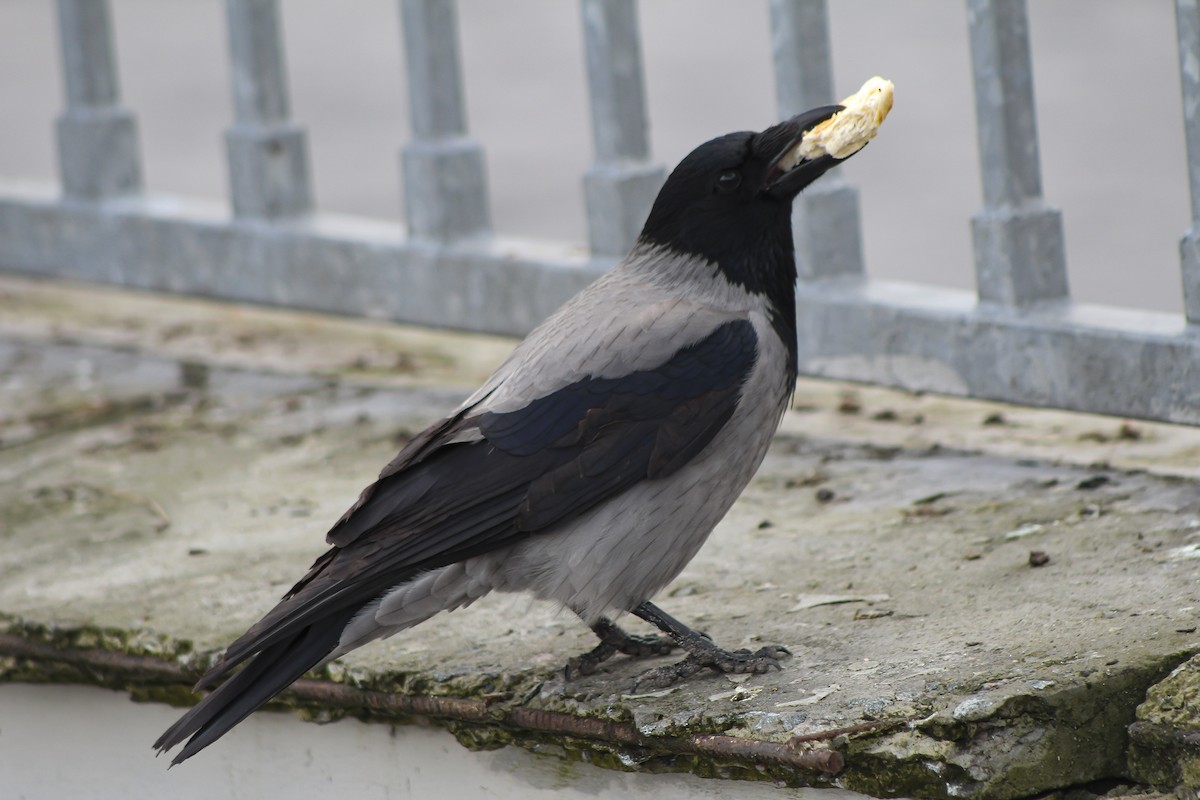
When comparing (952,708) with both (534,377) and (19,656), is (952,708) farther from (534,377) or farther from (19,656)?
(19,656)

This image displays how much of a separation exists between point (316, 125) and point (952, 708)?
7990mm

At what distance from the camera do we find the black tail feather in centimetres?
270

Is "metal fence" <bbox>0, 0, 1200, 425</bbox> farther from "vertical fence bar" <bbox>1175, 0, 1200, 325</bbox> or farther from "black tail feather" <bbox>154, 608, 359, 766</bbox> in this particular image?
"black tail feather" <bbox>154, 608, 359, 766</bbox>

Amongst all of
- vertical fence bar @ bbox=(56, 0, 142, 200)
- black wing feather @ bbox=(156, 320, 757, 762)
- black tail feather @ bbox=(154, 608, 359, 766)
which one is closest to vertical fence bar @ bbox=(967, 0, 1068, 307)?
black wing feather @ bbox=(156, 320, 757, 762)

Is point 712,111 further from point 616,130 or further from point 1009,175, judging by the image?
point 1009,175

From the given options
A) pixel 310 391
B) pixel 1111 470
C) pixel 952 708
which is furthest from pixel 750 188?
pixel 310 391

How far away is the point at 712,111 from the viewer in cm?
873

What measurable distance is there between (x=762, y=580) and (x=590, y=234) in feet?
4.88

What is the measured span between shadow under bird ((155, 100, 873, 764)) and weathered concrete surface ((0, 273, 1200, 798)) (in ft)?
0.69

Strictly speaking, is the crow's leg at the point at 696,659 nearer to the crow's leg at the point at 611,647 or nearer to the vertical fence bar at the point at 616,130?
the crow's leg at the point at 611,647

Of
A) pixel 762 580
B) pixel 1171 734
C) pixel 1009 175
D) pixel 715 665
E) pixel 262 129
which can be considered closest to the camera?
pixel 1171 734

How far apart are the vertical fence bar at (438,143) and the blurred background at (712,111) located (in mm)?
2351

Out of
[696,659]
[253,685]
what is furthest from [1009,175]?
[253,685]

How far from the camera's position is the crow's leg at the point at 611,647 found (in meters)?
3.01
